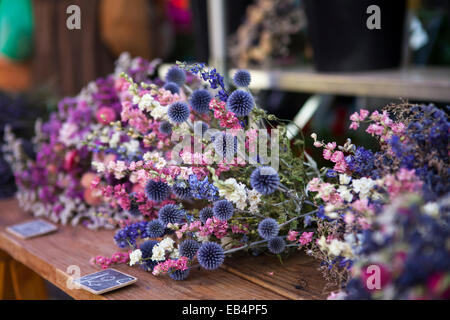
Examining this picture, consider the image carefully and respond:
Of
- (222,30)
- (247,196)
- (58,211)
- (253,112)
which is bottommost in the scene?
(58,211)

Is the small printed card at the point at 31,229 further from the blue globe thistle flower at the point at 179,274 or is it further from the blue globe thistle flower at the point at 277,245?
the blue globe thistle flower at the point at 277,245

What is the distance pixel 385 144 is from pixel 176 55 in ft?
7.99

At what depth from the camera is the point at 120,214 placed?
42.2 inches

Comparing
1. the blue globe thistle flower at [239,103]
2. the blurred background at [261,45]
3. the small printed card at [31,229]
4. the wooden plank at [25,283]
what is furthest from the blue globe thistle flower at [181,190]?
the blurred background at [261,45]

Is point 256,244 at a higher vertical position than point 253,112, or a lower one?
lower

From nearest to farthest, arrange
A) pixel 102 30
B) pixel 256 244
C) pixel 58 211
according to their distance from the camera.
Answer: pixel 256 244, pixel 58 211, pixel 102 30

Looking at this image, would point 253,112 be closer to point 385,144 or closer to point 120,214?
point 385,144

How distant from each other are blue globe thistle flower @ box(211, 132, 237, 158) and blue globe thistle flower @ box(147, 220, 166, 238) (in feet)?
0.53

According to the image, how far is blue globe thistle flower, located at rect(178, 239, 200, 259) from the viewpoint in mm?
763

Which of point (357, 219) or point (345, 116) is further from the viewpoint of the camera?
point (345, 116)

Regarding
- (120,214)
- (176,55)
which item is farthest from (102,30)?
(120,214)

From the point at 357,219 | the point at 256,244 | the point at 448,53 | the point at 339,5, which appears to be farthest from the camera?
the point at 448,53

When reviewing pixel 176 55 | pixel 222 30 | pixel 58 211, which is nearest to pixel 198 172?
pixel 58 211

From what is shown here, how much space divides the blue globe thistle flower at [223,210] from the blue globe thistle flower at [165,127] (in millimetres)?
202
